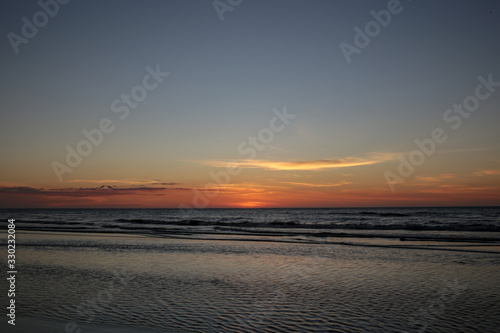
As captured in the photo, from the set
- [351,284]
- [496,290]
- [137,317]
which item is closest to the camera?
[137,317]

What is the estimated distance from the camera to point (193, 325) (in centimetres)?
761

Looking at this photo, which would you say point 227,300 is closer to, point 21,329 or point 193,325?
point 193,325

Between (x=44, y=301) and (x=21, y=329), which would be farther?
(x=44, y=301)

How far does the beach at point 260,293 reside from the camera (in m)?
7.81

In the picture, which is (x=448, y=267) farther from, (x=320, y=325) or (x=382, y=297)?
(x=320, y=325)

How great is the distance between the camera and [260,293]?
1041 cm

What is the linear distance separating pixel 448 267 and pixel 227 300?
34.2 feet

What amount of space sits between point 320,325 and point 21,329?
20.3 feet

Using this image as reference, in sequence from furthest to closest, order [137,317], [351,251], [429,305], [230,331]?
1. [351,251]
2. [429,305]
3. [137,317]
4. [230,331]

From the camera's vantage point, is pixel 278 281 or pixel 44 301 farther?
pixel 278 281

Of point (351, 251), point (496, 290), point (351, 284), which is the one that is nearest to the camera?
point (496, 290)

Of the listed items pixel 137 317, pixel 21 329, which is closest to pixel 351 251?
pixel 137 317

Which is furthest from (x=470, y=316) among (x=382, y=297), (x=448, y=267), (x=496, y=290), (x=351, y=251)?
(x=351, y=251)

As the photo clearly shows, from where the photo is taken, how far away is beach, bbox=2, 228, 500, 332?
7.81 m
